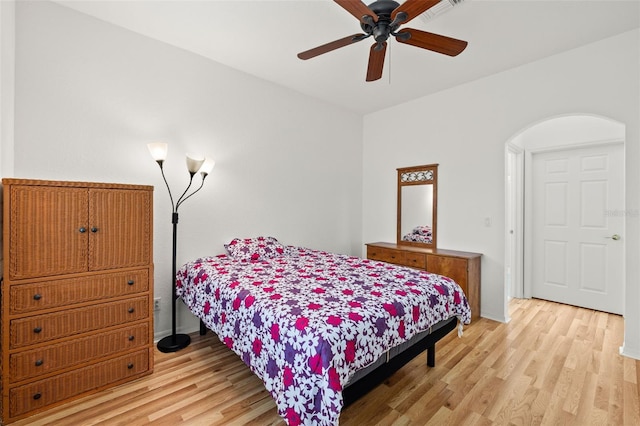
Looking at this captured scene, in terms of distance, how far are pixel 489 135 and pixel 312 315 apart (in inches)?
123

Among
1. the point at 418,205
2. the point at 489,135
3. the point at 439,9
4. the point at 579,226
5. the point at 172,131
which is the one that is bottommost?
the point at 579,226

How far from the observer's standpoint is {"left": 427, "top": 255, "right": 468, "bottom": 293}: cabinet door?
3.26 metres

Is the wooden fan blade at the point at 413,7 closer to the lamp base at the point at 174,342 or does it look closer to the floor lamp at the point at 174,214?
the floor lamp at the point at 174,214

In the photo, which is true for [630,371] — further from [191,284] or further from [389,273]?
[191,284]

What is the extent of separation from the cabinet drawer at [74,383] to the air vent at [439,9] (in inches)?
132

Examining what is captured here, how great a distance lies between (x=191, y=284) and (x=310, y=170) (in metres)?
2.22

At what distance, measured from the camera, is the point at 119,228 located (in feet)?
6.85

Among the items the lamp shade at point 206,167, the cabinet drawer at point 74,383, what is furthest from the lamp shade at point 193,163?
the cabinet drawer at point 74,383

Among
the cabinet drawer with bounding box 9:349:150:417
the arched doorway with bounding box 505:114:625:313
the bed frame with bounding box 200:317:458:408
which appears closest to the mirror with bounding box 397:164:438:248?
the arched doorway with bounding box 505:114:625:313

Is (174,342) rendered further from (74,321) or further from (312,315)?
(312,315)

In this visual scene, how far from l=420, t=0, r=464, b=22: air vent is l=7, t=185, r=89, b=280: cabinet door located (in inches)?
111

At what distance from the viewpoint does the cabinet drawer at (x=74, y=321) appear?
174cm

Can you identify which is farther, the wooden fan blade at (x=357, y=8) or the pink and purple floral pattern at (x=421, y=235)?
the pink and purple floral pattern at (x=421, y=235)

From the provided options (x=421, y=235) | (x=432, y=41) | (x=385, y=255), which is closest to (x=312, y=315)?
(x=432, y=41)
